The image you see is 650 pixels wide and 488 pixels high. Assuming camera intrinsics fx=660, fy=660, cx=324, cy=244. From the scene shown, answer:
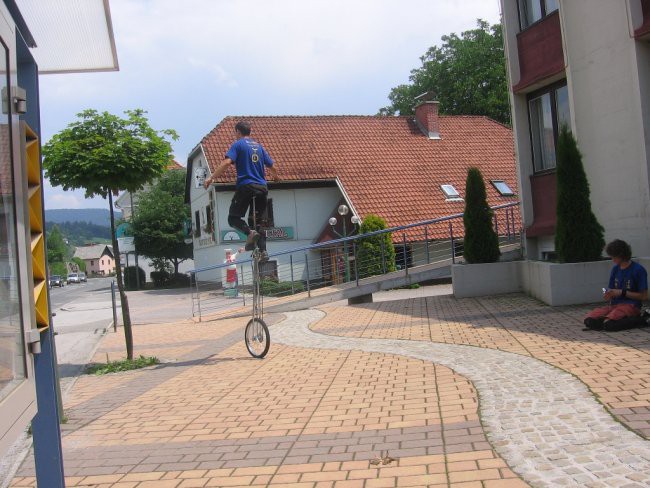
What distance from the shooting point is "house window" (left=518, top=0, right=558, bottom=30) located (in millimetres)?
13466

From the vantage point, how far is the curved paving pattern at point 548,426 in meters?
3.61

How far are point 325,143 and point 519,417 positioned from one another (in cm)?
2884

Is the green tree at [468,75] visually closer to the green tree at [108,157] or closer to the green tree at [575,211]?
the green tree at [575,211]

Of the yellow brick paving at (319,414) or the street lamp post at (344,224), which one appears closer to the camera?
the yellow brick paving at (319,414)

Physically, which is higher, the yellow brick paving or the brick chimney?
the brick chimney

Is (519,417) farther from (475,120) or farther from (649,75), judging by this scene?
(475,120)

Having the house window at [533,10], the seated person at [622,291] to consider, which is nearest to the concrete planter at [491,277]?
the house window at [533,10]

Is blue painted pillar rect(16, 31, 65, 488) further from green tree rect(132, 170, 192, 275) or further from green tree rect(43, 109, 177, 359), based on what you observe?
green tree rect(132, 170, 192, 275)

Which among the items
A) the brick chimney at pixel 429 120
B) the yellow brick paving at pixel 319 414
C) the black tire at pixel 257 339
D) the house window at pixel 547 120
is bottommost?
the yellow brick paving at pixel 319 414

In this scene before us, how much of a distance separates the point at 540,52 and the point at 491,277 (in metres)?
4.75

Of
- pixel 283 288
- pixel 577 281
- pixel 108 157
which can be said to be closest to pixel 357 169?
pixel 283 288

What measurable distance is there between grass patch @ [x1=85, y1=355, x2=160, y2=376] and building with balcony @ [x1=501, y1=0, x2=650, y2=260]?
807 centimetres

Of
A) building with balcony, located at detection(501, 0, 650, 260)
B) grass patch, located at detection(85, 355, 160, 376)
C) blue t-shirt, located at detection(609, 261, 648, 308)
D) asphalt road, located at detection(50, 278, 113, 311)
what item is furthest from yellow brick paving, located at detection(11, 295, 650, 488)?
asphalt road, located at detection(50, 278, 113, 311)

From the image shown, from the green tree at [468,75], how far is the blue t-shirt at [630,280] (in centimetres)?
3734
